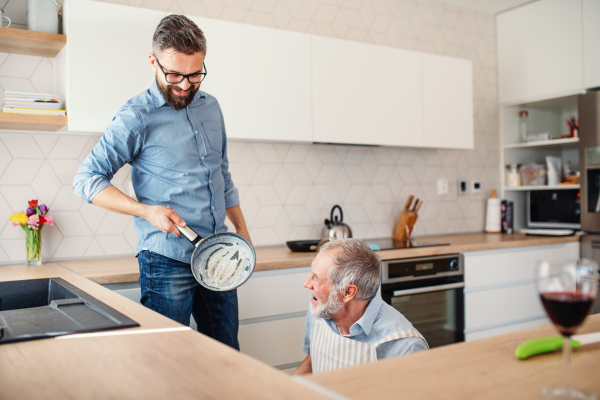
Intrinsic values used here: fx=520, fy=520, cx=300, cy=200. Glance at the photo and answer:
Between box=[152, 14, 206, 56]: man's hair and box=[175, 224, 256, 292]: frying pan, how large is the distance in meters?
0.59

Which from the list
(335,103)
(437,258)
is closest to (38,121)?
(335,103)

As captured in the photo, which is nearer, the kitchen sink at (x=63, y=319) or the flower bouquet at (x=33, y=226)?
the kitchen sink at (x=63, y=319)

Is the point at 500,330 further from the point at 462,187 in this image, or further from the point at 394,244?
the point at 462,187

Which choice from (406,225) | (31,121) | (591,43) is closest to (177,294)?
(31,121)

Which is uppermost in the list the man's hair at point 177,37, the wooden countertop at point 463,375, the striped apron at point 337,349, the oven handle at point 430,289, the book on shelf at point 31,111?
the man's hair at point 177,37

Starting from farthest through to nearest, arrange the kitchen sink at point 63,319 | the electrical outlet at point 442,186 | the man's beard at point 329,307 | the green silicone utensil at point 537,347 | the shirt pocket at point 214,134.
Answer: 1. the electrical outlet at point 442,186
2. the shirt pocket at point 214,134
3. the man's beard at point 329,307
4. the kitchen sink at point 63,319
5. the green silicone utensil at point 537,347

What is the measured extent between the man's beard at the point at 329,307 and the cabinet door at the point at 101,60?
130cm

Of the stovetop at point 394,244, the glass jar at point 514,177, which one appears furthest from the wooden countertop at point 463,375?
the glass jar at point 514,177

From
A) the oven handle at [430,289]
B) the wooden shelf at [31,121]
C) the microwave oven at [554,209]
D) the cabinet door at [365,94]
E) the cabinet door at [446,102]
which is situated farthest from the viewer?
the microwave oven at [554,209]

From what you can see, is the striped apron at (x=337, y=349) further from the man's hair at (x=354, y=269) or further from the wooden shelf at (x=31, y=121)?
the wooden shelf at (x=31, y=121)

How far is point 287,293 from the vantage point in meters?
2.40

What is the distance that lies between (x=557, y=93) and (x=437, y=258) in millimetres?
1613

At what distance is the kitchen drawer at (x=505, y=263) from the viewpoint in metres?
3.03

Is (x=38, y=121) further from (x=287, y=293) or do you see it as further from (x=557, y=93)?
(x=557, y=93)
